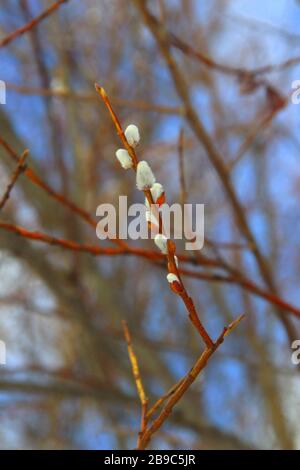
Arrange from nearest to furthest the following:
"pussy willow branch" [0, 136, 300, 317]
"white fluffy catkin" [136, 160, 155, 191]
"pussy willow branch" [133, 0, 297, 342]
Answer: "white fluffy catkin" [136, 160, 155, 191], "pussy willow branch" [0, 136, 300, 317], "pussy willow branch" [133, 0, 297, 342]

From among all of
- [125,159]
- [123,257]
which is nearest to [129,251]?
[125,159]

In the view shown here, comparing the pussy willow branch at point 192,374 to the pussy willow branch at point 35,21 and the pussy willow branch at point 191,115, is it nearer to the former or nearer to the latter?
the pussy willow branch at point 35,21

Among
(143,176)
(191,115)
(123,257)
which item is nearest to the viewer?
(143,176)

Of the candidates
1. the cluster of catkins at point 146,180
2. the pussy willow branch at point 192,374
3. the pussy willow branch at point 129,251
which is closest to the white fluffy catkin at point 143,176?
the cluster of catkins at point 146,180

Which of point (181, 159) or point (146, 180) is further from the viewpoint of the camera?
point (181, 159)

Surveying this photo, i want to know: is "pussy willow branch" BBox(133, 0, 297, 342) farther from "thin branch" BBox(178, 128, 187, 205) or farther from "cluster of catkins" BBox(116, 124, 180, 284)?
"cluster of catkins" BBox(116, 124, 180, 284)

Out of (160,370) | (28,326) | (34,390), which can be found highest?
(28,326)

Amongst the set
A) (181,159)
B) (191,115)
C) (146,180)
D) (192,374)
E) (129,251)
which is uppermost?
(191,115)

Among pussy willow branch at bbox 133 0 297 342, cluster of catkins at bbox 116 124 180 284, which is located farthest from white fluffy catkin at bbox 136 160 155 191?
pussy willow branch at bbox 133 0 297 342

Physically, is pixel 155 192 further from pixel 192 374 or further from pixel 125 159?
pixel 192 374

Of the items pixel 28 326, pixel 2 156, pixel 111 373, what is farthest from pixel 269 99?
pixel 28 326
